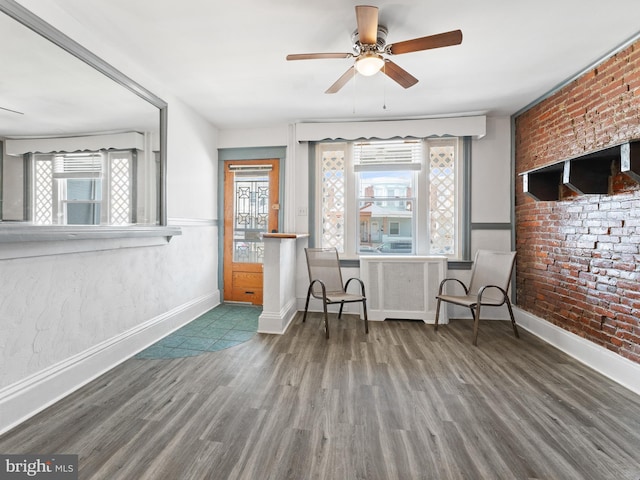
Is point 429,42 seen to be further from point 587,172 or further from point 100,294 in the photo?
point 100,294

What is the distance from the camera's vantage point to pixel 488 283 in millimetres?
3482

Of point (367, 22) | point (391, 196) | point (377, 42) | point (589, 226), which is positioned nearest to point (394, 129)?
point (391, 196)

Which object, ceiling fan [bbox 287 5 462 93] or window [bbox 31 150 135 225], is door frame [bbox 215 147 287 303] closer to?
window [bbox 31 150 135 225]

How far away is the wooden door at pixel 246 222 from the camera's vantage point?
439 cm

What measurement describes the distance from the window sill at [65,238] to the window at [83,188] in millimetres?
69

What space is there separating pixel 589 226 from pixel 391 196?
2108 millimetres

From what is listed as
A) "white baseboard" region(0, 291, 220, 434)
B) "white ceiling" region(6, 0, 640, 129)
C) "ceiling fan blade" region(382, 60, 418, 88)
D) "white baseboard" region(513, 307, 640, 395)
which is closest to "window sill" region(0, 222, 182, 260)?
"white baseboard" region(0, 291, 220, 434)

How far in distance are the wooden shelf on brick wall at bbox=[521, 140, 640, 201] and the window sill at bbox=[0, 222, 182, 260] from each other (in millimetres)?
3548

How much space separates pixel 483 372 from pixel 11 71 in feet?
12.1

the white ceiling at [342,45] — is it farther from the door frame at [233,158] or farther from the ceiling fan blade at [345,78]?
the door frame at [233,158]

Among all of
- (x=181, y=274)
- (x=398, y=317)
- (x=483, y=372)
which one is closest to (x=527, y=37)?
(x=483, y=372)

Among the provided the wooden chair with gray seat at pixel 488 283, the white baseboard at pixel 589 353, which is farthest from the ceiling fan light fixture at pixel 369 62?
the white baseboard at pixel 589 353

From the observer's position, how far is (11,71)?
167cm

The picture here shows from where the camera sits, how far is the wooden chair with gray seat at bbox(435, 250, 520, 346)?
10.4 feet
